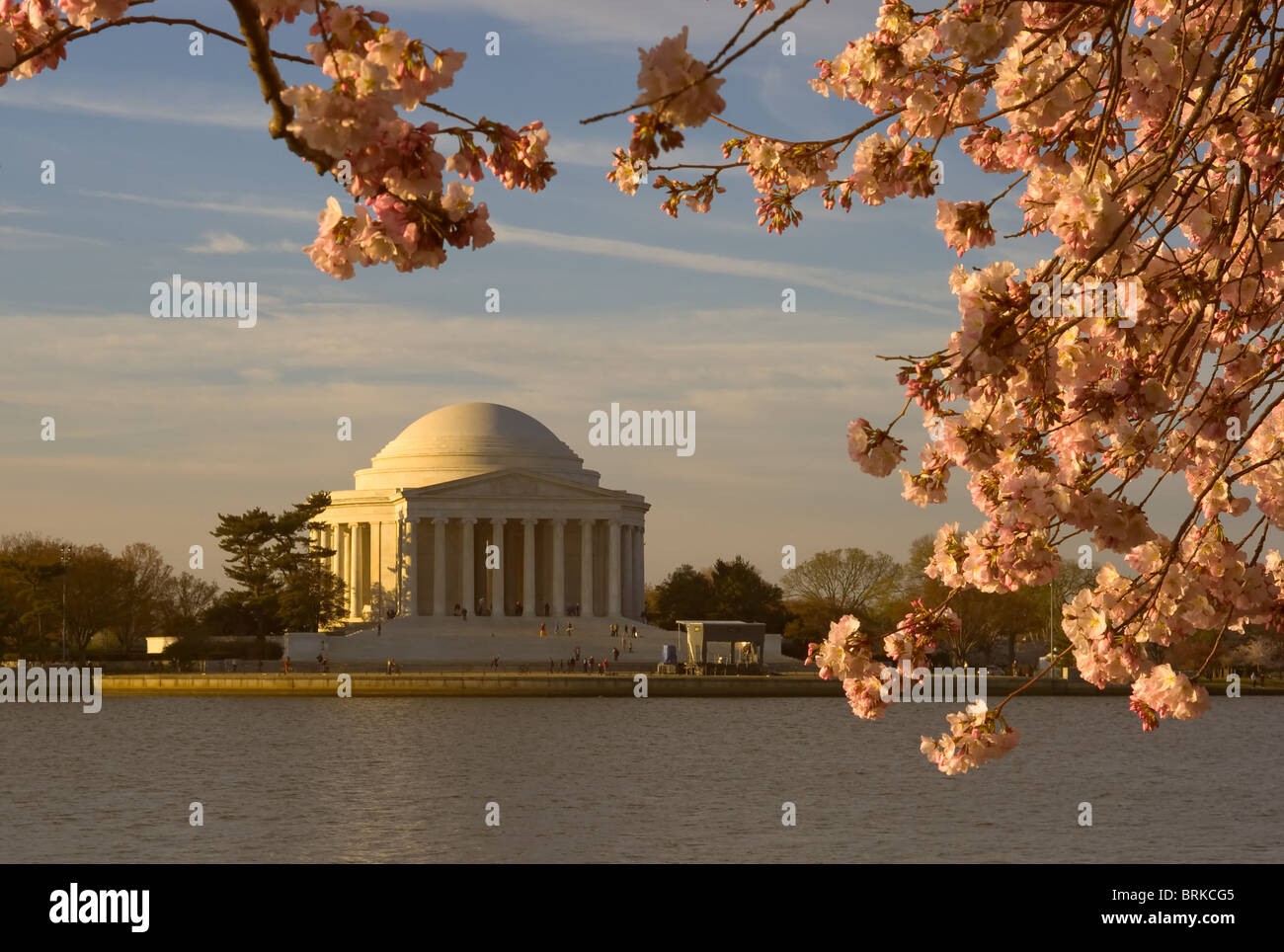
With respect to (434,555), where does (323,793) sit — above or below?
below

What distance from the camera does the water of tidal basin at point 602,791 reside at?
42.4m

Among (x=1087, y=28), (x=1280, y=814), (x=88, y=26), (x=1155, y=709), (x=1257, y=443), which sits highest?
(x=1087, y=28)

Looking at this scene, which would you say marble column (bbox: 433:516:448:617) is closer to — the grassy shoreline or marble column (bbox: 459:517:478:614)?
marble column (bbox: 459:517:478:614)

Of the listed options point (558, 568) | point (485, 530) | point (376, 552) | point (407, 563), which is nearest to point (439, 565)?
point (407, 563)

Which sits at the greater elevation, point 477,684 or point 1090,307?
point 1090,307

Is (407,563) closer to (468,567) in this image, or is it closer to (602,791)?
(468,567)

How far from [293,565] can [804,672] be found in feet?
115

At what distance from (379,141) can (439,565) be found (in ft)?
415

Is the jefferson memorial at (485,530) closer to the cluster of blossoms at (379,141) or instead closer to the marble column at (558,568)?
the marble column at (558,568)

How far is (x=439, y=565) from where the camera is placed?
436ft

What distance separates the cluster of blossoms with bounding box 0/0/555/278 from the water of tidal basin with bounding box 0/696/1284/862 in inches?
1316

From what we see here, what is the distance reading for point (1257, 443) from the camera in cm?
1308
